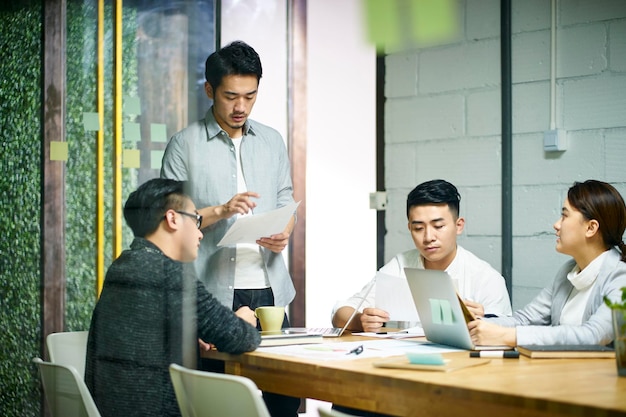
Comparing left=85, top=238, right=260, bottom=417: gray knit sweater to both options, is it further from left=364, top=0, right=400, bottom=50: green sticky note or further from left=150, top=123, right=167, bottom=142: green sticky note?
left=364, top=0, right=400, bottom=50: green sticky note

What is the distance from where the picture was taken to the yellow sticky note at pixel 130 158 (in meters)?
2.38

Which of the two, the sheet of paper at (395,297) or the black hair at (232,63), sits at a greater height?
the black hair at (232,63)

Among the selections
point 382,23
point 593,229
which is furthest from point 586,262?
point 382,23

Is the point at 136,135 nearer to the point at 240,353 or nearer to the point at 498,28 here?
the point at 240,353

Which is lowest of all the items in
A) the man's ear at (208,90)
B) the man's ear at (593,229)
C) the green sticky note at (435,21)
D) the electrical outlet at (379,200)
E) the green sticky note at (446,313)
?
the green sticky note at (446,313)

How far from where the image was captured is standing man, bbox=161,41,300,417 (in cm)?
266

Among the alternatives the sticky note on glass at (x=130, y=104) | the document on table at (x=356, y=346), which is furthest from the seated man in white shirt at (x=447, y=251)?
the sticky note on glass at (x=130, y=104)

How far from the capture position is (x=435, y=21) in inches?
142

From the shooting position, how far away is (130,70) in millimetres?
2348

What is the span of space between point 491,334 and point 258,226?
2.68ft

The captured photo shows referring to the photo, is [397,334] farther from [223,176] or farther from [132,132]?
[132,132]

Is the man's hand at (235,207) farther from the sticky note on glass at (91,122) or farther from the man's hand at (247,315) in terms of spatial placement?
the sticky note on glass at (91,122)

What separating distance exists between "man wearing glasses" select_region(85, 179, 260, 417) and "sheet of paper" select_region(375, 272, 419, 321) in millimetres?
490

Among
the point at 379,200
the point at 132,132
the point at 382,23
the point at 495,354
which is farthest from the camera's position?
the point at 382,23
